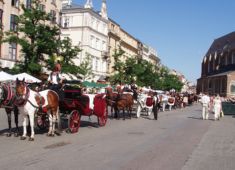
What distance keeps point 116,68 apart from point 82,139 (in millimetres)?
48112

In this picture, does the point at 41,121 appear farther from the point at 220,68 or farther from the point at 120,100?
the point at 220,68

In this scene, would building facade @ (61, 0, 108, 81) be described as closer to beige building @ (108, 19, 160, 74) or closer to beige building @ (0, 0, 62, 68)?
beige building @ (108, 19, 160, 74)

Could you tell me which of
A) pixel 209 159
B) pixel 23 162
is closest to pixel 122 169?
pixel 23 162

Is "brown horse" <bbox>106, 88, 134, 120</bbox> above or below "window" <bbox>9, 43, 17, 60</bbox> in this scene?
below

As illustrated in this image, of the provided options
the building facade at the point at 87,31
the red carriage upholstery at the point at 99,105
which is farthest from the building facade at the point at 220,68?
the red carriage upholstery at the point at 99,105

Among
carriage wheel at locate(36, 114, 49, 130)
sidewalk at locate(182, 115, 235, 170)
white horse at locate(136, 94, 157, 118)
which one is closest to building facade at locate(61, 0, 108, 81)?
white horse at locate(136, 94, 157, 118)

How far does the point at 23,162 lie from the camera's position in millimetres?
9008

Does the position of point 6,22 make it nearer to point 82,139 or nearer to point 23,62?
point 23,62

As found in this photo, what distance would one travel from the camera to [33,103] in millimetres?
12719

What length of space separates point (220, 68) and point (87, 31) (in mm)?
54263

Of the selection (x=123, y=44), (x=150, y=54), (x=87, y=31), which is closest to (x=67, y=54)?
(x=87, y=31)

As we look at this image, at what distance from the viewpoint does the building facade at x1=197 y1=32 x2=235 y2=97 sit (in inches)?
3607

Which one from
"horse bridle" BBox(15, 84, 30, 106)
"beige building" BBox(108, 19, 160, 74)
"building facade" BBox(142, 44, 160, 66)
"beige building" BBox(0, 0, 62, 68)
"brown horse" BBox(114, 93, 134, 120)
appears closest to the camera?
"horse bridle" BBox(15, 84, 30, 106)

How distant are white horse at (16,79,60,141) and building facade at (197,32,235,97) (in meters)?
81.3
